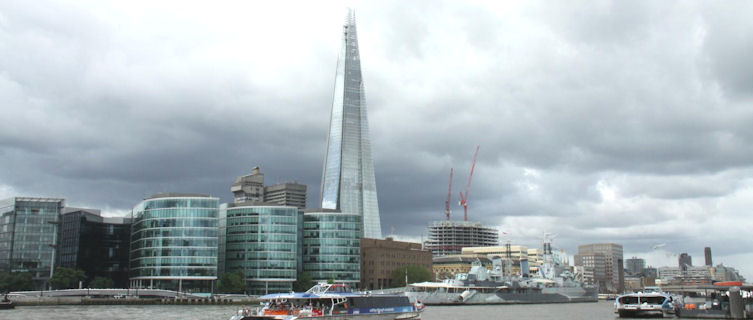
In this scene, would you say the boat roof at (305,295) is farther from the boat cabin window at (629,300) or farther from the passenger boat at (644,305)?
the boat cabin window at (629,300)

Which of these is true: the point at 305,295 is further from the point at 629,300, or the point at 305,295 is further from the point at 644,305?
the point at 629,300

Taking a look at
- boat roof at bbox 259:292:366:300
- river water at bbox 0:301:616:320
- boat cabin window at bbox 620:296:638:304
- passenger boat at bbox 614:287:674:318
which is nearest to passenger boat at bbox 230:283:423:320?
boat roof at bbox 259:292:366:300

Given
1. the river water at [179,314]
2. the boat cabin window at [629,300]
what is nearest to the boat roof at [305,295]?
the river water at [179,314]

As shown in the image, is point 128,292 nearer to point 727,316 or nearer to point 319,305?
point 319,305

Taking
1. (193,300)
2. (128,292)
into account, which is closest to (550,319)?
(193,300)

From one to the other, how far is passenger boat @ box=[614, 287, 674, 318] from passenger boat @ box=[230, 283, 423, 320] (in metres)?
39.9

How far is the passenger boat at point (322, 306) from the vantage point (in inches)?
3223

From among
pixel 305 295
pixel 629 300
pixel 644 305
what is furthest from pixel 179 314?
pixel 644 305

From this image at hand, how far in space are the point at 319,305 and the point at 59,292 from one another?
4736 inches

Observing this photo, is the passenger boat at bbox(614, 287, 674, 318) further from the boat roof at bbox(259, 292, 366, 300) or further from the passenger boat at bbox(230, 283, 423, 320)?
the boat roof at bbox(259, 292, 366, 300)

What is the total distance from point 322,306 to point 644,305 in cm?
5322

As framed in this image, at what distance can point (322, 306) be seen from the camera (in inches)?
3361

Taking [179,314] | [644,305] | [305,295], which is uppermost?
[305,295]

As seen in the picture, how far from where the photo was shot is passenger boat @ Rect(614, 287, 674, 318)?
11006cm
